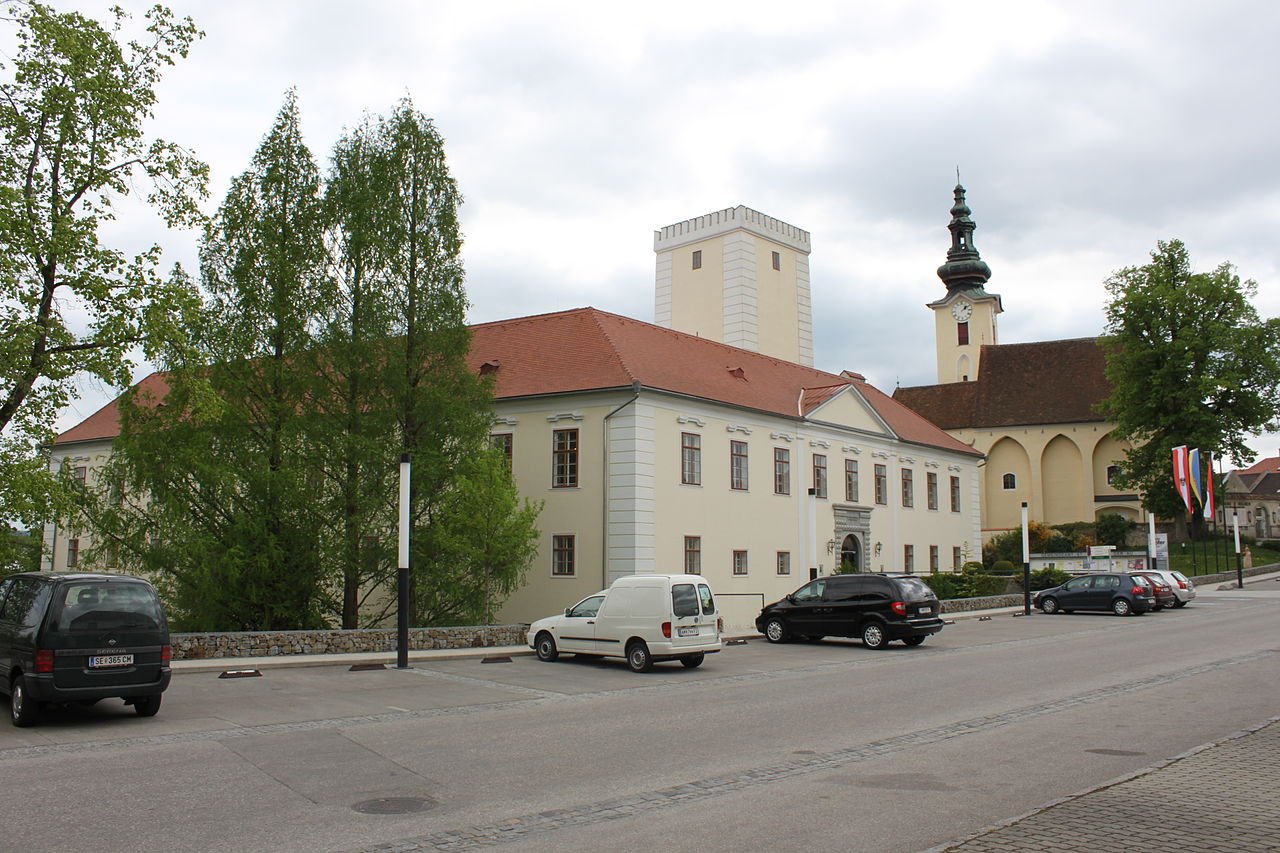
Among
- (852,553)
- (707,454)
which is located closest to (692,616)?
(707,454)

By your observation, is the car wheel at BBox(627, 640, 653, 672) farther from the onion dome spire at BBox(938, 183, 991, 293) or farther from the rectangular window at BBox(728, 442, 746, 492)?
the onion dome spire at BBox(938, 183, 991, 293)

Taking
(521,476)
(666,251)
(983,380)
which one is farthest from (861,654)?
(983,380)

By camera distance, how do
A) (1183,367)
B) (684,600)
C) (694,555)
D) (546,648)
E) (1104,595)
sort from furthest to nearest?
(1183,367) < (1104,595) < (694,555) < (546,648) < (684,600)

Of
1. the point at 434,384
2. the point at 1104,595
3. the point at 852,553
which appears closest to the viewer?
the point at 434,384

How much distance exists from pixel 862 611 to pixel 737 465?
10706 millimetres

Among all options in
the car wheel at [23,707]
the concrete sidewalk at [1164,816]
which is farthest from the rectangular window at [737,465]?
the concrete sidewalk at [1164,816]

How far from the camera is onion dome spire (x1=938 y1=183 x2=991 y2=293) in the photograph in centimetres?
8581

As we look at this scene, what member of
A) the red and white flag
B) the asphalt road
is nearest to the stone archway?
the red and white flag

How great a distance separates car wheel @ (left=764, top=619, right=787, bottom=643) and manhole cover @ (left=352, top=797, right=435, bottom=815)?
1813cm

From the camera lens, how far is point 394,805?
27.5ft

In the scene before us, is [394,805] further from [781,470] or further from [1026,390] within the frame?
[1026,390]

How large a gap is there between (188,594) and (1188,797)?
2084cm

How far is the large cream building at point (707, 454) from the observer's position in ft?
101

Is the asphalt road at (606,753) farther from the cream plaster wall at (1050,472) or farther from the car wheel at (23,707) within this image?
the cream plaster wall at (1050,472)
